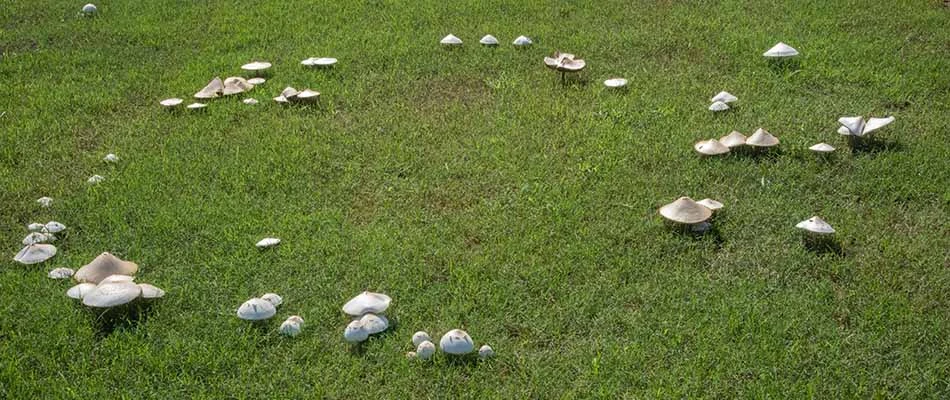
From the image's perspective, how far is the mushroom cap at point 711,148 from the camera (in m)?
5.59

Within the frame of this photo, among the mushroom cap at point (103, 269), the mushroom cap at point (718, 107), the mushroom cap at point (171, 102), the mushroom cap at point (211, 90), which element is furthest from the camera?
the mushroom cap at point (211, 90)

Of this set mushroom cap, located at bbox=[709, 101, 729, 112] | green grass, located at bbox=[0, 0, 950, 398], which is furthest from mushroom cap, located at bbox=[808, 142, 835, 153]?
mushroom cap, located at bbox=[709, 101, 729, 112]

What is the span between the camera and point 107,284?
4.07 metres

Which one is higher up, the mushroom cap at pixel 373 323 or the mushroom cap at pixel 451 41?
the mushroom cap at pixel 451 41

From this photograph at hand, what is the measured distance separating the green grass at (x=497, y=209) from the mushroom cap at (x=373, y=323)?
69 millimetres

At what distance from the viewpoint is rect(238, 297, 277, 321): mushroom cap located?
4031 mm

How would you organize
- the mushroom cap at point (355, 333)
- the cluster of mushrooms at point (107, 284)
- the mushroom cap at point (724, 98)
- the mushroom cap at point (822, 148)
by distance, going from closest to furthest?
the mushroom cap at point (355, 333), the cluster of mushrooms at point (107, 284), the mushroom cap at point (822, 148), the mushroom cap at point (724, 98)

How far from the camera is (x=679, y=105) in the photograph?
660 centimetres

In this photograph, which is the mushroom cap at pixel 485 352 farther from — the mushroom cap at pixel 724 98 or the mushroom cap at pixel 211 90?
the mushroom cap at pixel 211 90

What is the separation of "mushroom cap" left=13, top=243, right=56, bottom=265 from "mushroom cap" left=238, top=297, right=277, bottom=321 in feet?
4.40

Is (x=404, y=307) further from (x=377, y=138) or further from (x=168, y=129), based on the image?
(x=168, y=129)

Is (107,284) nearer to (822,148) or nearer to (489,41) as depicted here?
(822,148)

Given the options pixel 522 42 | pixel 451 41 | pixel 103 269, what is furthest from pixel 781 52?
pixel 103 269

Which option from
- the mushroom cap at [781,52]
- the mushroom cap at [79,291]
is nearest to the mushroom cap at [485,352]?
the mushroom cap at [79,291]
